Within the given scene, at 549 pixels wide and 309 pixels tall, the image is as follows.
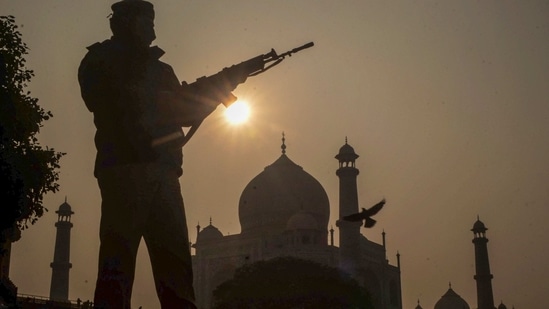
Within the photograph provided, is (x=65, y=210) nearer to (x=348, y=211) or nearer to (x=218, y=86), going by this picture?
(x=348, y=211)

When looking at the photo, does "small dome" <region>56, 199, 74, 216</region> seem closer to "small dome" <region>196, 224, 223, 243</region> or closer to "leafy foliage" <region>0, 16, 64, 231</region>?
"small dome" <region>196, 224, 223, 243</region>

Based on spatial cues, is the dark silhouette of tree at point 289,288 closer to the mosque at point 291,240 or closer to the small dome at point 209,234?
the mosque at point 291,240

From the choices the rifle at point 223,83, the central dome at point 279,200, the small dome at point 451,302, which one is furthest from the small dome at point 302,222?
the rifle at point 223,83

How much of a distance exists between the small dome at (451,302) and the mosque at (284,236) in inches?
353

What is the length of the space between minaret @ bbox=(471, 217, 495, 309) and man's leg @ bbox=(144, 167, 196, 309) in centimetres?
6271

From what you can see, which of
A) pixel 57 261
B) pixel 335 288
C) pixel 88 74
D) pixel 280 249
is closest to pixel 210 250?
pixel 280 249

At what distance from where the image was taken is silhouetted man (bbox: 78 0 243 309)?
21.7ft

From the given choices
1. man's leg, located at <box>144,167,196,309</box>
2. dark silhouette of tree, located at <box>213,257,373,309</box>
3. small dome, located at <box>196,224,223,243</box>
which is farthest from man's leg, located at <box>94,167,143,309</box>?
small dome, located at <box>196,224,223,243</box>

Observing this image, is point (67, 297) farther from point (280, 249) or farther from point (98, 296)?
point (98, 296)

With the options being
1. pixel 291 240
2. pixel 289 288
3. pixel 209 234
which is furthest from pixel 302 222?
pixel 289 288

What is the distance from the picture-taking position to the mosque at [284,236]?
207 ft

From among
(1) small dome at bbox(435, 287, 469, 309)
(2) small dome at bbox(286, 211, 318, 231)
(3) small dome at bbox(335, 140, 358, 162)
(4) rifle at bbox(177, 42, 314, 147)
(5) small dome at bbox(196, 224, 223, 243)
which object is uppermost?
(3) small dome at bbox(335, 140, 358, 162)

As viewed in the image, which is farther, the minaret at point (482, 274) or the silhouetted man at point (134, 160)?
the minaret at point (482, 274)

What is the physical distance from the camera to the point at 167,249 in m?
6.74
